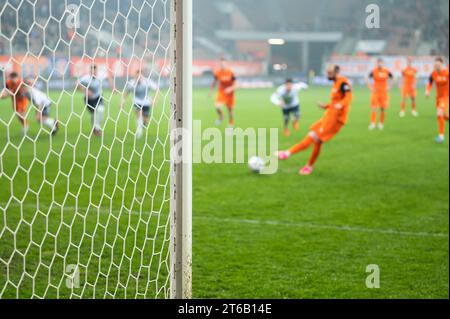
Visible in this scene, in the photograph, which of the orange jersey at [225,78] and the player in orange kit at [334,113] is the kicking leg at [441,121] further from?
the orange jersey at [225,78]

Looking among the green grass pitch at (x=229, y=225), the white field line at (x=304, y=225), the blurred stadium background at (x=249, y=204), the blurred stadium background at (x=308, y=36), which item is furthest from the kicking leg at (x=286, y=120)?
the blurred stadium background at (x=308, y=36)

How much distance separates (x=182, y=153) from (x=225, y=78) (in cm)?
1259

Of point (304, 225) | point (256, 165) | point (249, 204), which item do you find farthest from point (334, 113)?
point (304, 225)

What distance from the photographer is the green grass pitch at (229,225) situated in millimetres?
3482

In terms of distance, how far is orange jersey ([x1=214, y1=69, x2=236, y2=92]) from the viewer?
15.4m

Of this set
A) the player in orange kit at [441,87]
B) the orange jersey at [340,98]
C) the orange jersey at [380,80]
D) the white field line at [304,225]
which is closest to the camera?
the white field line at [304,225]

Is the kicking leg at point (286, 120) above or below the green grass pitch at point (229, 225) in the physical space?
above

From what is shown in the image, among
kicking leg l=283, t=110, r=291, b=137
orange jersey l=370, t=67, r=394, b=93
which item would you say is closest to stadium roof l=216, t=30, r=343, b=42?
orange jersey l=370, t=67, r=394, b=93

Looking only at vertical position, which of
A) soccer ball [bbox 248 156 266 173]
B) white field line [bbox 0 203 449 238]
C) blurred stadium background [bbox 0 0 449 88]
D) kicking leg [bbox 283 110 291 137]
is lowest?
white field line [bbox 0 203 449 238]

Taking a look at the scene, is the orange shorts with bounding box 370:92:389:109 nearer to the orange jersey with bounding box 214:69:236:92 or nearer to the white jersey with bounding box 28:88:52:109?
the orange jersey with bounding box 214:69:236:92

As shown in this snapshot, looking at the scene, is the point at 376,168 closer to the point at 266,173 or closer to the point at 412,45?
the point at 266,173

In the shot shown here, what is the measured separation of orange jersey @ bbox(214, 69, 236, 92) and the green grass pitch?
5.35 metres

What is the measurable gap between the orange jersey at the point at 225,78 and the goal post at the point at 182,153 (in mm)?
12531
